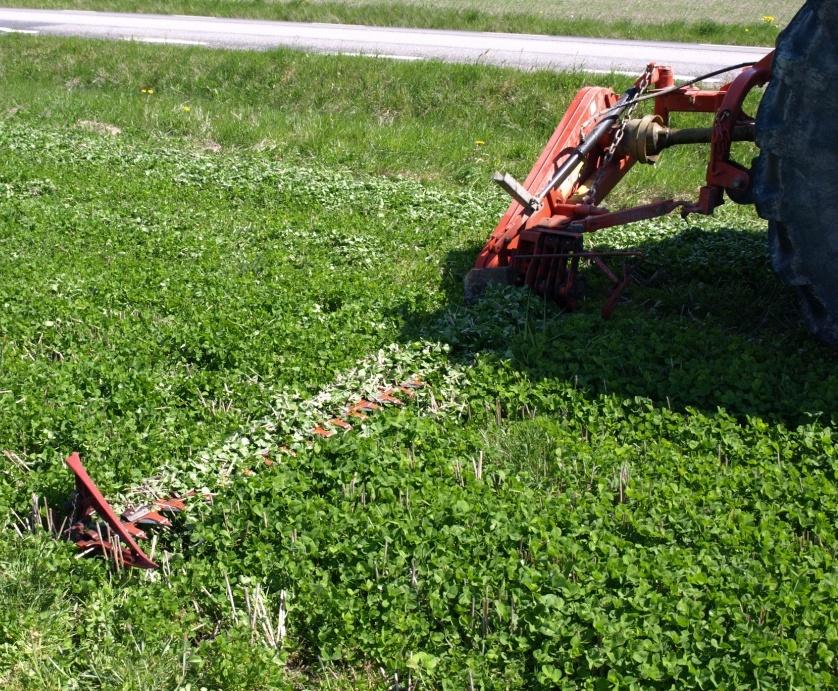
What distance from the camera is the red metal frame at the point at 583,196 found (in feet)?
19.5

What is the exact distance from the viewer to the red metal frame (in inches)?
234

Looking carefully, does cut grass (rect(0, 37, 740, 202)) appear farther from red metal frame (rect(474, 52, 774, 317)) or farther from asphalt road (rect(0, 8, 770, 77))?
red metal frame (rect(474, 52, 774, 317))

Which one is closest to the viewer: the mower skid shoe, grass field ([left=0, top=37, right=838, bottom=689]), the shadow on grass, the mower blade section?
grass field ([left=0, top=37, right=838, bottom=689])

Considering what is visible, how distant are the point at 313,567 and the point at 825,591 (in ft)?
6.65

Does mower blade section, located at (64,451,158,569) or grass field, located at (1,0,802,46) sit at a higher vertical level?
grass field, located at (1,0,802,46)

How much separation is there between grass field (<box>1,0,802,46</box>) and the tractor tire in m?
14.3

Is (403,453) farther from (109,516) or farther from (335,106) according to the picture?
Result: (335,106)

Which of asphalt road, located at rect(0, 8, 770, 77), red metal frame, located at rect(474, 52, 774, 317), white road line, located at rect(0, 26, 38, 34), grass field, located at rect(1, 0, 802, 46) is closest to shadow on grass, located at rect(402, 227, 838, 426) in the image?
red metal frame, located at rect(474, 52, 774, 317)

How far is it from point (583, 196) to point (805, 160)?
6.55 feet

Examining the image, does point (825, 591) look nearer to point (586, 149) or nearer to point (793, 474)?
point (793, 474)

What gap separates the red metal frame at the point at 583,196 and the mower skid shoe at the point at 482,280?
1.8 inches

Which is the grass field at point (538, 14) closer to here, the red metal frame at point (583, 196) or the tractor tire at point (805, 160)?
the red metal frame at point (583, 196)

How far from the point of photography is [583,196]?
6.99m

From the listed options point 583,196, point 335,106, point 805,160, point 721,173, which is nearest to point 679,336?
point 721,173
